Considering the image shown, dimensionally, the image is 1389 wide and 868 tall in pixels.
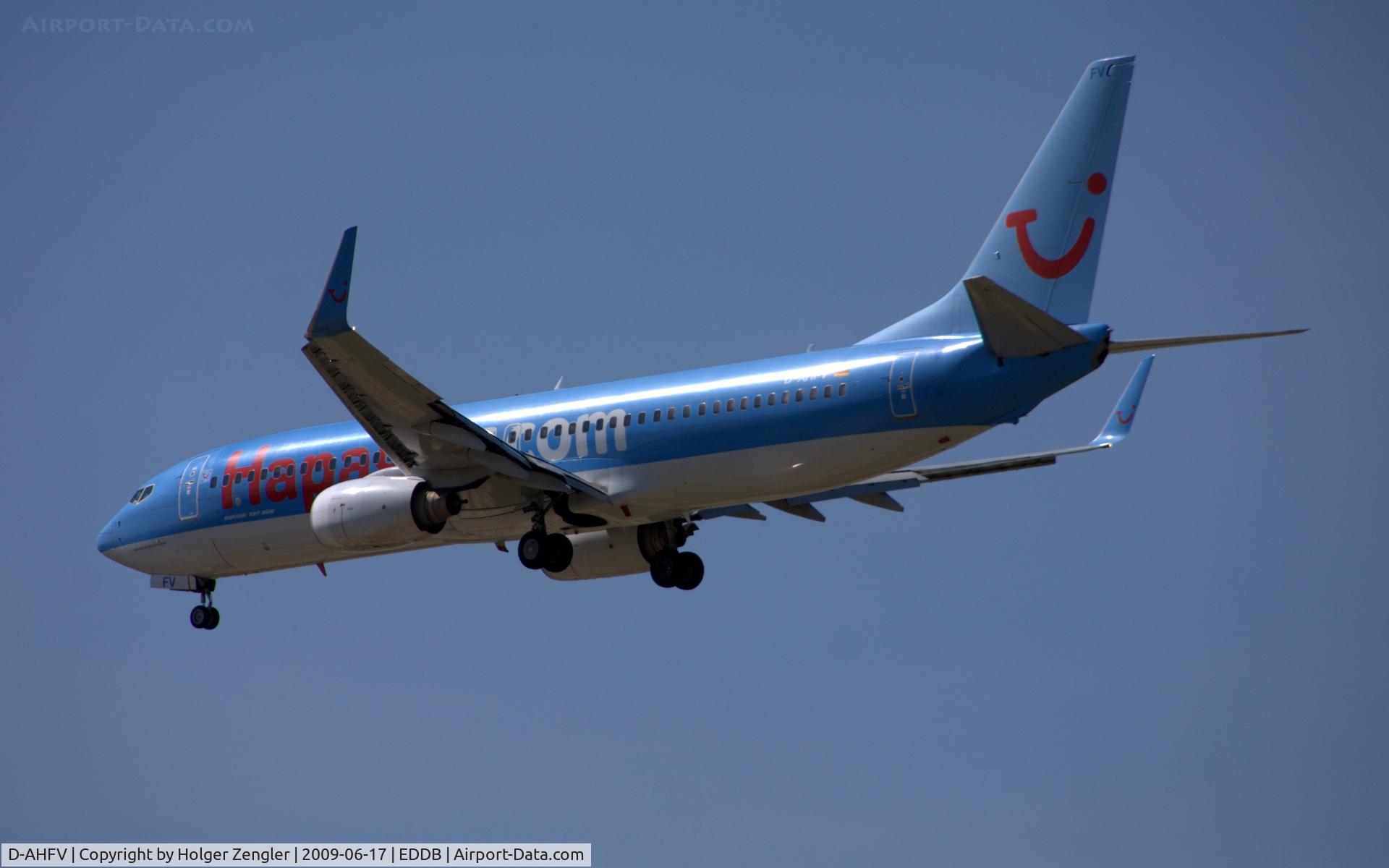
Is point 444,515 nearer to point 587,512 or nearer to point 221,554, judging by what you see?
point 587,512

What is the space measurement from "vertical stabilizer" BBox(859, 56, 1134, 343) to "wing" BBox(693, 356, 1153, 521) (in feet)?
17.7

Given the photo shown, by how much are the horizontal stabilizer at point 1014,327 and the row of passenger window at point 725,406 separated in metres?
2.90

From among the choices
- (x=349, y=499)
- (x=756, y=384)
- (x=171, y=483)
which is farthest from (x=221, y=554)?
(x=756, y=384)

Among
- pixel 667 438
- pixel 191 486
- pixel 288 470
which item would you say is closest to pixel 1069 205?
pixel 667 438

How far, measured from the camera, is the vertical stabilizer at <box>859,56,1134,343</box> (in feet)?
90.2

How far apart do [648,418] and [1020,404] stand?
690 cm

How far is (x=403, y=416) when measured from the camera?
97.2 feet

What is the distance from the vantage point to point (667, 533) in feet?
114

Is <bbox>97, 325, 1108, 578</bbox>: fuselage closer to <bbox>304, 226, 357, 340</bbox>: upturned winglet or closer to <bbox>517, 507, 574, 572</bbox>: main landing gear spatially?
<bbox>517, 507, 574, 572</bbox>: main landing gear

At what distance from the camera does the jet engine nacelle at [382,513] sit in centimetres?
3061

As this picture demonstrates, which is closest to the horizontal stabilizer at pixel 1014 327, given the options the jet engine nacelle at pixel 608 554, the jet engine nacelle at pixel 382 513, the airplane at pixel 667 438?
the airplane at pixel 667 438

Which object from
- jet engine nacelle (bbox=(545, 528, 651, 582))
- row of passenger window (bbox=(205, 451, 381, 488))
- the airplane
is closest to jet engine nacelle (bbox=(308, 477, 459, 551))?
the airplane

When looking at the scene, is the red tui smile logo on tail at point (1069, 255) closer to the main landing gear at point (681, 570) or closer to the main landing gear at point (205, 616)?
the main landing gear at point (681, 570)

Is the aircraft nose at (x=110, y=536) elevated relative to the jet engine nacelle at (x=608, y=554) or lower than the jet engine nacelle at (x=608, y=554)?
elevated
